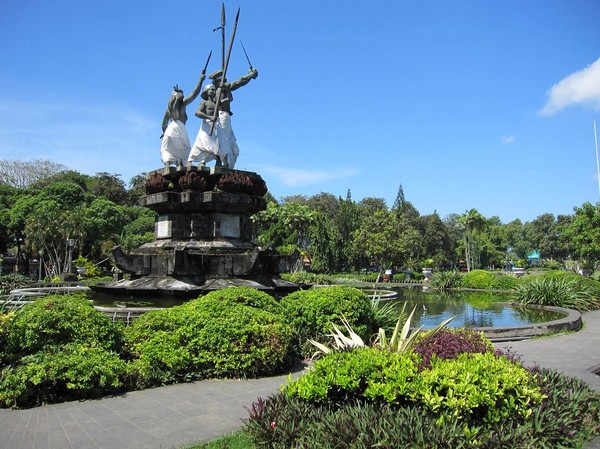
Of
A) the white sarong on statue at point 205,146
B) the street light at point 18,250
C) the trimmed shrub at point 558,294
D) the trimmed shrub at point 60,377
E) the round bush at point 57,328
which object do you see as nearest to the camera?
the trimmed shrub at point 60,377

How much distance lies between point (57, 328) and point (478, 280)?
25940 millimetres

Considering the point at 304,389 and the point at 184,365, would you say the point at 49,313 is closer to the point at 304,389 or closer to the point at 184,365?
the point at 184,365

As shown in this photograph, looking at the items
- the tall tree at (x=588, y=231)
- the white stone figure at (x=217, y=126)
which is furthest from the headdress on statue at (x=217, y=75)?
the tall tree at (x=588, y=231)

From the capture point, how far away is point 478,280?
28297mm

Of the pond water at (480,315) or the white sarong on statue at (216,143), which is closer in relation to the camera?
the pond water at (480,315)

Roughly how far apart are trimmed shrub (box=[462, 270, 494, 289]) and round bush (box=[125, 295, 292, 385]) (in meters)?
23.1

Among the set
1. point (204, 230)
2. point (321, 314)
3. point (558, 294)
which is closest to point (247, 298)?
point (321, 314)

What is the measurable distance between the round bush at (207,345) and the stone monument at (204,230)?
3.73 metres

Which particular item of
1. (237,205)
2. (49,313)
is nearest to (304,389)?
(49,313)

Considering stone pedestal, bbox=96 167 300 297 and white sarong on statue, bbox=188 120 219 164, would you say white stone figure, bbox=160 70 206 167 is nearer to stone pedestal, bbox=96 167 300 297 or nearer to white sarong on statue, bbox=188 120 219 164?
white sarong on statue, bbox=188 120 219 164

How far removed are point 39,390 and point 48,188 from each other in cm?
4834

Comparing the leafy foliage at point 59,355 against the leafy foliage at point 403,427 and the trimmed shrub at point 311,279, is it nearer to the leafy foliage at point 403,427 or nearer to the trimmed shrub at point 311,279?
the leafy foliage at point 403,427

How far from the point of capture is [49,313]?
6688 millimetres

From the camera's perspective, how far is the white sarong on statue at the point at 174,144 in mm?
13945
